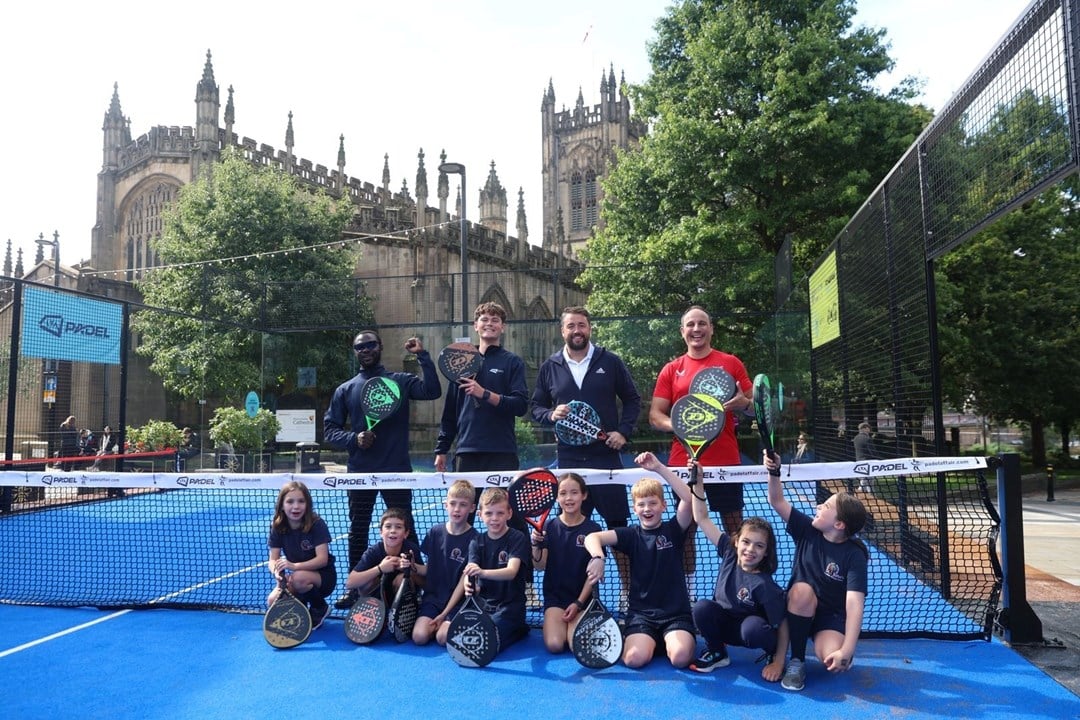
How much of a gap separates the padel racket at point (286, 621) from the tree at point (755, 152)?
39.2 feet

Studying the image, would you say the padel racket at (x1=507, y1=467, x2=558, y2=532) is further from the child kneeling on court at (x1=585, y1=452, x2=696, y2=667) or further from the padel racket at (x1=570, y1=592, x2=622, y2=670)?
the padel racket at (x1=570, y1=592, x2=622, y2=670)

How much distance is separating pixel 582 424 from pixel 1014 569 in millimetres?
2746

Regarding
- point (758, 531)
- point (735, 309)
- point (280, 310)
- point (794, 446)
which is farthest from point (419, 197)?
point (758, 531)

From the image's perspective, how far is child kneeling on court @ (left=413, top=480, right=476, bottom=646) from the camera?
4742 millimetres

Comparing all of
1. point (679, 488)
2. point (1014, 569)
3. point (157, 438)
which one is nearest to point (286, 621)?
point (679, 488)

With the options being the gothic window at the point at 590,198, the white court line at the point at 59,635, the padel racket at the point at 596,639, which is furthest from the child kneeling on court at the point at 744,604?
the gothic window at the point at 590,198

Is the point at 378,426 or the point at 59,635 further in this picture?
the point at 378,426

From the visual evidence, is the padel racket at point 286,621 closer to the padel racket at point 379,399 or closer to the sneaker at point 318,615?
the sneaker at point 318,615

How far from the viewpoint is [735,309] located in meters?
16.3

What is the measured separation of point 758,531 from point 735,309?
12693mm

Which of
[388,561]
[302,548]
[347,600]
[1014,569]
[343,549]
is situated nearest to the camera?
[1014,569]

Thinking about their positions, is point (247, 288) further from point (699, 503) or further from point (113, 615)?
point (699, 503)

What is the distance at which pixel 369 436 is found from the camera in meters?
5.37

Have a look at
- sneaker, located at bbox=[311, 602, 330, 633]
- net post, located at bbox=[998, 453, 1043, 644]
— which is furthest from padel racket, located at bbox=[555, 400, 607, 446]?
net post, located at bbox=[998, 453, 1043, 644]
